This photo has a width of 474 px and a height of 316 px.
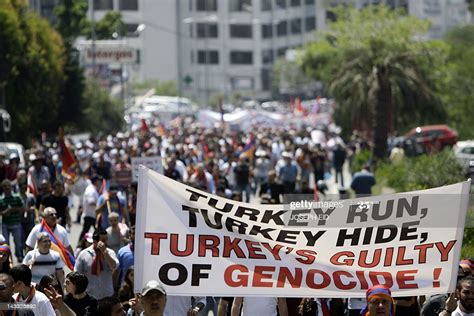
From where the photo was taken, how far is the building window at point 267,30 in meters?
125

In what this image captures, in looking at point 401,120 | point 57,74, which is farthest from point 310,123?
point 401,120

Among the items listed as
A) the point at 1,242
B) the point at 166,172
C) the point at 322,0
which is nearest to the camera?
the point at 1,242

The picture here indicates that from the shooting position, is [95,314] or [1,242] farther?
[1,242]

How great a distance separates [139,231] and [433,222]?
203cm

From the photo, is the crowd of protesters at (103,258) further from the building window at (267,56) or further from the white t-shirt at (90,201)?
the building window at (267,56)

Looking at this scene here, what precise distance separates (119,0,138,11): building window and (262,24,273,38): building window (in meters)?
12.4

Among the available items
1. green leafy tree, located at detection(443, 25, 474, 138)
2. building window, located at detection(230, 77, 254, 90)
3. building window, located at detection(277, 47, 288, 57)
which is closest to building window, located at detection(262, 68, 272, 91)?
building window, located at detection(230, 77, 254, 90)

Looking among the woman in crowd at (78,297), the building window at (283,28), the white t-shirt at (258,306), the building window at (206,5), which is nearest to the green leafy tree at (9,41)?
the woman in crowd at (78,297)

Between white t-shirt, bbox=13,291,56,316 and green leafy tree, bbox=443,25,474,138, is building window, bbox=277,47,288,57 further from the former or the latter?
white t-shirt, bbox=13,291,56,316

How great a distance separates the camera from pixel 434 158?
2914 cm

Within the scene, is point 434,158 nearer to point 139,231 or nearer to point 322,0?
point 139,231

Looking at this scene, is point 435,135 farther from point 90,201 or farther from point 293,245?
point 293,245

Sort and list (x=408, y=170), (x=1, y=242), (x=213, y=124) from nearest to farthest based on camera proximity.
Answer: (x=1, y=242) → (x=408, y=170) → (x=213, y=124)

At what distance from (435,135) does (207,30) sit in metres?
69.9
